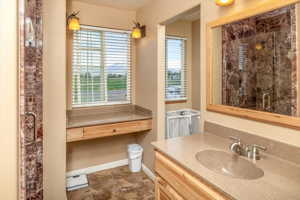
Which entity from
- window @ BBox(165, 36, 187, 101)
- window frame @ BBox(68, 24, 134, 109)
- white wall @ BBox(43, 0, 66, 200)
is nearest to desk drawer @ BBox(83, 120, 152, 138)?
white wall @ BBox(43, 0, 66, 200)

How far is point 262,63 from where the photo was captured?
1.31 meters

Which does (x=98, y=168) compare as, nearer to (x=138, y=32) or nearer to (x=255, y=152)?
(x=138, y=32)

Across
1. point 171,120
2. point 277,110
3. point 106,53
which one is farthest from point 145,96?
point 277,110

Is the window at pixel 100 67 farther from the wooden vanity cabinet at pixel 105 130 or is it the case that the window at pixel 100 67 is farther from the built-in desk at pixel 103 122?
the wooden vanity cabinet at pixel 105 130

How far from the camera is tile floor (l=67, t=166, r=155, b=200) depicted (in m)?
2.35

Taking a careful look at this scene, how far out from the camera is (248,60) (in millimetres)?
1404

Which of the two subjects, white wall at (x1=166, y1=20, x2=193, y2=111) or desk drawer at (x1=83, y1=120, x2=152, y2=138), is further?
white wall at (x1=166, y1=20, x2=193, y2=111)

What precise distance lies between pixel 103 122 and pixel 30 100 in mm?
1164

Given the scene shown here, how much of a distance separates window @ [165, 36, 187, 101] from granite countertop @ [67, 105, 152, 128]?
80 centimetres

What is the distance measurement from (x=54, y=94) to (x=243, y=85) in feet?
6.14

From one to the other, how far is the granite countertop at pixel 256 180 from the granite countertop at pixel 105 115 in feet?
4.33

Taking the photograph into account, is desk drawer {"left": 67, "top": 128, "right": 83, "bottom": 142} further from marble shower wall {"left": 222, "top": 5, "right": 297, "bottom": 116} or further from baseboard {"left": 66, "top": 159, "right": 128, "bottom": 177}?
marble shower wall {"left": 222, "top": 5, "right": 297, "bottom": 116}

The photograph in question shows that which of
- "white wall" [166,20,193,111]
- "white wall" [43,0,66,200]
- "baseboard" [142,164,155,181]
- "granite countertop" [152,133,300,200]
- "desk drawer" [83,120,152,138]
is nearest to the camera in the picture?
"granite countertop" [152,133,300,200]

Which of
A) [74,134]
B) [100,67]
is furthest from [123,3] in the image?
[74,134]
